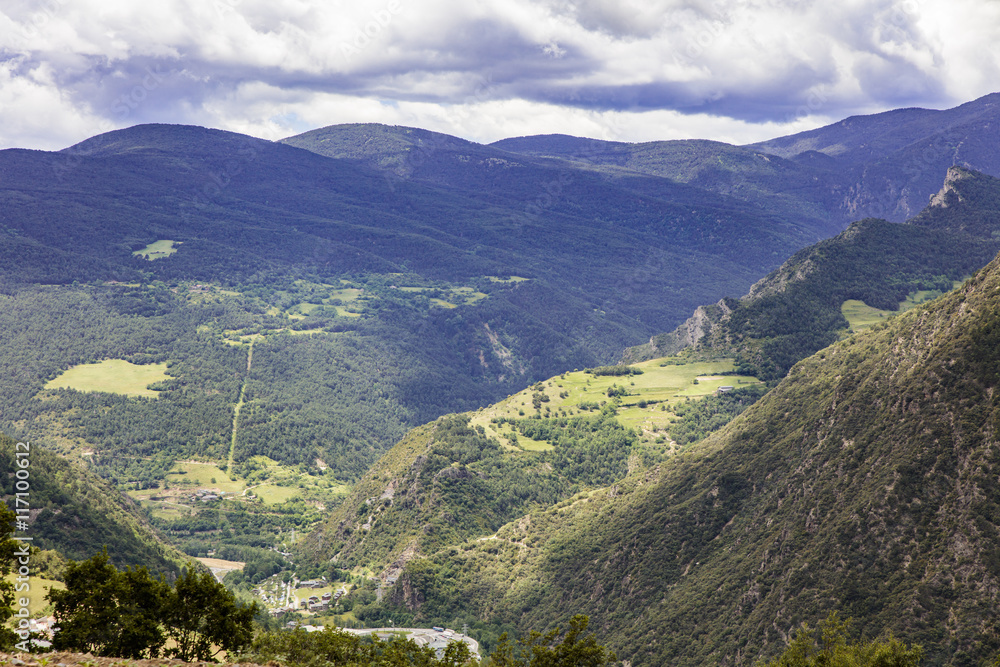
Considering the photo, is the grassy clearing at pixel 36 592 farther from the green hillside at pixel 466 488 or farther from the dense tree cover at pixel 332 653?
the green hillside at pixel 466 488

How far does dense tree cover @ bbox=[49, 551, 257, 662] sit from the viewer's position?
220 ft

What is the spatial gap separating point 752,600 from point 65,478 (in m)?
111

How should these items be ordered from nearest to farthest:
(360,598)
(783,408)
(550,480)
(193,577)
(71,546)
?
(193,577), (71,546), (783,408), (360,598), (550,480)

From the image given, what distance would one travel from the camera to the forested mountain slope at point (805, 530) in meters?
87.1

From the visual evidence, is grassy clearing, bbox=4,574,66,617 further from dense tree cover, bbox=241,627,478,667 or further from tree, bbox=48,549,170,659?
dense tree cover, bbox=241,627,478,667

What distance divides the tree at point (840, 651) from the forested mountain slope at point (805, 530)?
401 centimetres

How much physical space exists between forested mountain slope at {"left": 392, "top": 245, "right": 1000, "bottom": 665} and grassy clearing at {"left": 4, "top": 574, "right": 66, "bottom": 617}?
65744 mm

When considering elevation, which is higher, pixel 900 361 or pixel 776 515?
pixel 900 361

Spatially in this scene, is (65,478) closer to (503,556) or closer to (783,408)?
(503,556)

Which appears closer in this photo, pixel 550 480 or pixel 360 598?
pixel 360 598

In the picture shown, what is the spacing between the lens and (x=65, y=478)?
14900cm

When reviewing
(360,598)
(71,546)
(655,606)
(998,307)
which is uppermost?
(998,307)

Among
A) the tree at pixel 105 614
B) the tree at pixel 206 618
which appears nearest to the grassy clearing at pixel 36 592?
the tree at pixel 105 614

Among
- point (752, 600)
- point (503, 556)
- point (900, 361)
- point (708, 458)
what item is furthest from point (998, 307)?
point (503, 556)
